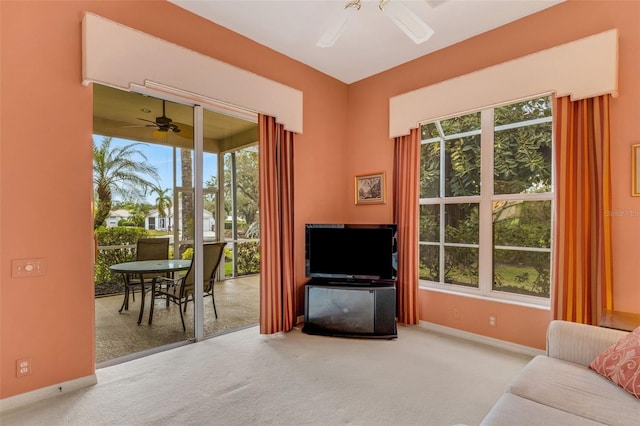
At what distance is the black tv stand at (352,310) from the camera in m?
3.40

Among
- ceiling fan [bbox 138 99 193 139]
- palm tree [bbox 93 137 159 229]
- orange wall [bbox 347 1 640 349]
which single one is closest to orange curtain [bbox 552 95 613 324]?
orange wall [bbox 347 1 640 349]

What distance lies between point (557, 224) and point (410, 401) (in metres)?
1.96

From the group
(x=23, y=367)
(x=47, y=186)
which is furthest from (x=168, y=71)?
(x=23, y=367)

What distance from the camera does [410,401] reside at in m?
2.23

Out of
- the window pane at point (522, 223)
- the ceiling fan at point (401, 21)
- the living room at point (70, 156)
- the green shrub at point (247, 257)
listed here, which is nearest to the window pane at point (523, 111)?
the living room at point (70, 156)

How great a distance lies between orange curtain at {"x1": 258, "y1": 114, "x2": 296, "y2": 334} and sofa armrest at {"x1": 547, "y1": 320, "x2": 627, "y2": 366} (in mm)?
2471

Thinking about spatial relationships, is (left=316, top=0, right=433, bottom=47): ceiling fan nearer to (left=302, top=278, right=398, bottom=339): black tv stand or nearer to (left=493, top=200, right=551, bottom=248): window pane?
(left=493, top=200, right=551, bottom=248): window pane

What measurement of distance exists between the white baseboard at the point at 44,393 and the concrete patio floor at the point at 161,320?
28 centimetres

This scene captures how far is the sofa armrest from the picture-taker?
1926mm

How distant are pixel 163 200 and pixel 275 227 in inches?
46.2

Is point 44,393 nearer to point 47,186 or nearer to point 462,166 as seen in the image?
point 47,186

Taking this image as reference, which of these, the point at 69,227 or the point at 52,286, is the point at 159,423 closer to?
the point at 52,286

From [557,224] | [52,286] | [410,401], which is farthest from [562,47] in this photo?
[52,286]

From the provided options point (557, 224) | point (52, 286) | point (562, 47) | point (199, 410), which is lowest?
point (199, 410)
